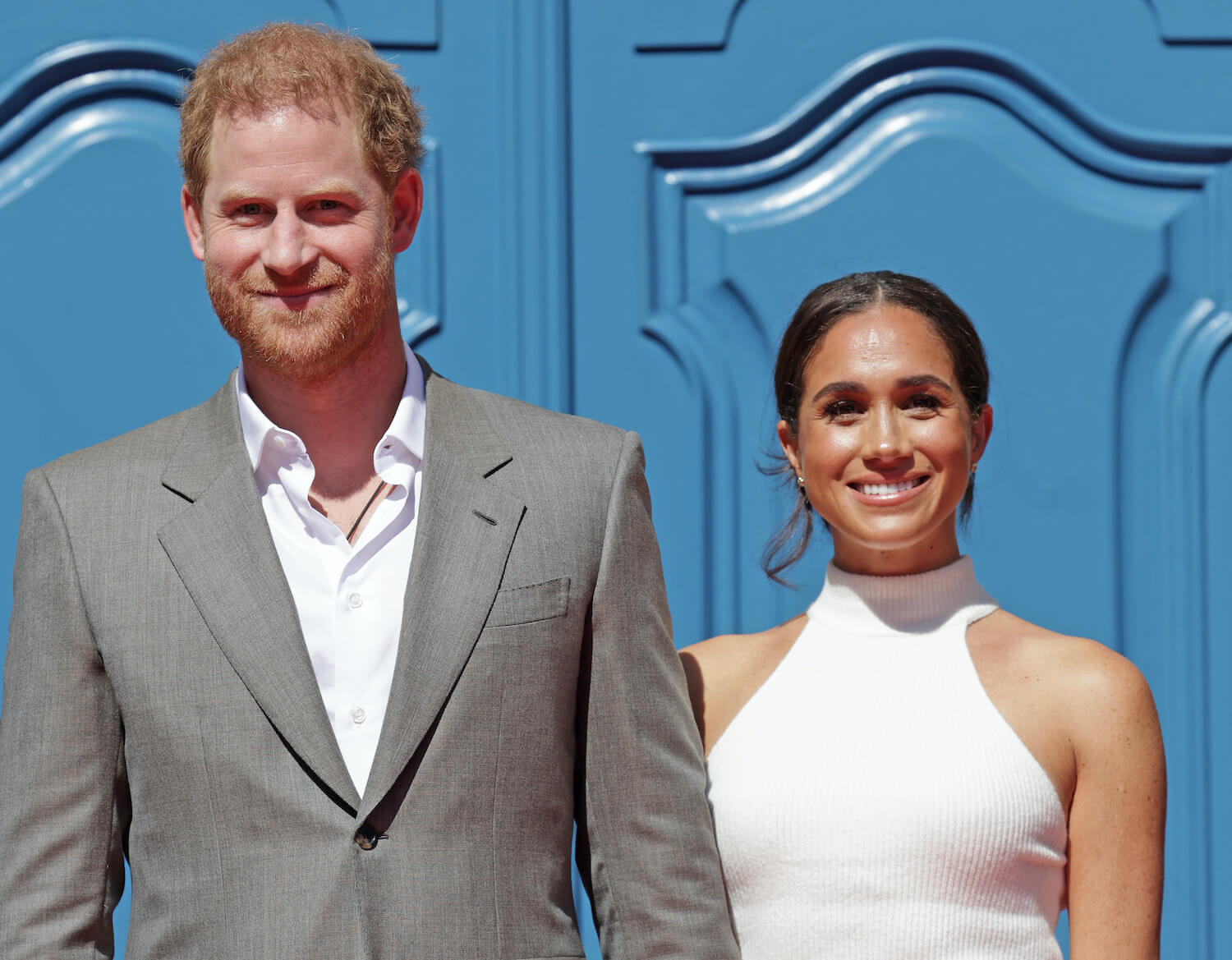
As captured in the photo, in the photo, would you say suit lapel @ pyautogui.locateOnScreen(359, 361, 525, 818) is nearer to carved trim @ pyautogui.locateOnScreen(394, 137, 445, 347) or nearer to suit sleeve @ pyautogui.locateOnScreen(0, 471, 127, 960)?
suit sleeve @ pyautogui.locateOnScreen(0, 471, 127, 960)

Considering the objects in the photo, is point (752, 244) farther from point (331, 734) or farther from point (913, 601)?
point (331, 734)

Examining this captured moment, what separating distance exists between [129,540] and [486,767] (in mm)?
470

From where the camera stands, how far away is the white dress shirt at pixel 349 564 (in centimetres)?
168

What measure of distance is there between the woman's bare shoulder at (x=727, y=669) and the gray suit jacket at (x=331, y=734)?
222 mm

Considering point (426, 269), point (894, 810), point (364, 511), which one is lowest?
point (894, 810)

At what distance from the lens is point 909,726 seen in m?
1.89

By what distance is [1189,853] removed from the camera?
234 centimetres

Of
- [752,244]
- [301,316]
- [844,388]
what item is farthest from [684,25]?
[301,316]

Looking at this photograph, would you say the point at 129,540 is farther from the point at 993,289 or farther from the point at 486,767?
the point at 993,289

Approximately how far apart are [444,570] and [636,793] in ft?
1.10

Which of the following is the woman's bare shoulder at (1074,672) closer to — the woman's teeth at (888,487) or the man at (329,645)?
the woman's teeth at (888,487)

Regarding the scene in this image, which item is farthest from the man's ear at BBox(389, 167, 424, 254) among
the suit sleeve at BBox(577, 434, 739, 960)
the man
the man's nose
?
the suit sleeve at BBox(577, 434, 739, 960)

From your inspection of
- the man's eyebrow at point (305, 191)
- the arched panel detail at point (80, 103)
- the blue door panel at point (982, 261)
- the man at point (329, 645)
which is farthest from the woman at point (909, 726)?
the arched panel detail at point (80, 103)

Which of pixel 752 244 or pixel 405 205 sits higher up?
pixel 405 205
